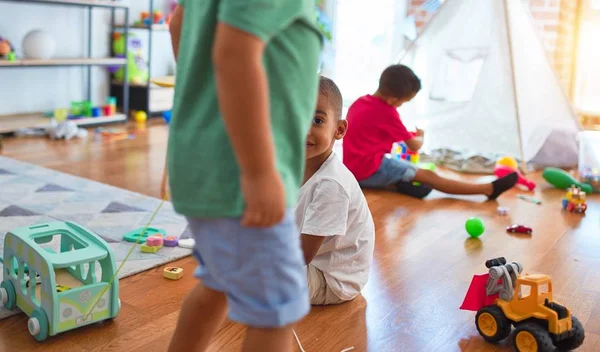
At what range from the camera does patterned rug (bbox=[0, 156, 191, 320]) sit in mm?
1851

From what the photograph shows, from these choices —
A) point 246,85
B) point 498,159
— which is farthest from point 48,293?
point 498,159

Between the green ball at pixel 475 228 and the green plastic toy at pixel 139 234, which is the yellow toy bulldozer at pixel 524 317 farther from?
the green plastic toy at pixel 139 234

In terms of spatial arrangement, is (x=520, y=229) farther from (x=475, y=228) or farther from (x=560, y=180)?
(x=560, y=180)

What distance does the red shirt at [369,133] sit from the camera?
275 centimetres

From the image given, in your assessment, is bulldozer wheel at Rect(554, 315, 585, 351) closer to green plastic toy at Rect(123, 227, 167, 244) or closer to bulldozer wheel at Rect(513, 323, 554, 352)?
bulldozer wheel at Rect(513, 323, 554, 352)

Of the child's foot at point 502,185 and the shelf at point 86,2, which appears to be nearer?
the child's foot at point 502,185

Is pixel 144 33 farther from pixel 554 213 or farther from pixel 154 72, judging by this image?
pixel 554 213

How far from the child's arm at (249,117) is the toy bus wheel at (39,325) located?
2.29 ft

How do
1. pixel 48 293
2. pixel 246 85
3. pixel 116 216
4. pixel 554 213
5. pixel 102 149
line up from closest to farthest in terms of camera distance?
pixel 246 85
pixel 48 293
pixel 116 216
pixel 554 213
pixel 102 149

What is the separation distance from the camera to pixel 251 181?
0.75 meters

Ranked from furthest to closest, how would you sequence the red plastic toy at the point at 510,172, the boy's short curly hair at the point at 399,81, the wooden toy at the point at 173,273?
1. the red plastic toy at the point at 510,172
2. the boy's short curly hair at the point at 399,81
3. the wooden toy at the point at 173,273

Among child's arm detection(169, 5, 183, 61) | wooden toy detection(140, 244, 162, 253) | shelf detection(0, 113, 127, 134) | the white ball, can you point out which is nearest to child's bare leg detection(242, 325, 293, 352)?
child's arm detection(169, 5, 183, 61)

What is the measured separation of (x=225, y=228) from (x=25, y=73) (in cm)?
343

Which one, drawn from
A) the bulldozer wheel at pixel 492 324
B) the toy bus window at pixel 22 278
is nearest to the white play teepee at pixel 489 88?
the bulldozer wheel at pixel 492 324
